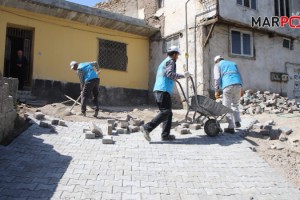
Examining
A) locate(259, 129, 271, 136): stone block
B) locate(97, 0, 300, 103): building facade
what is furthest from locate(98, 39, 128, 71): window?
locate(259, 129, 271, 136): stone block

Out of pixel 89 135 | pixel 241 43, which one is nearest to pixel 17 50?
pixel 89 135

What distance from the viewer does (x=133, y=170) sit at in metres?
4.24

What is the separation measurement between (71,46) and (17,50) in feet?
6.66

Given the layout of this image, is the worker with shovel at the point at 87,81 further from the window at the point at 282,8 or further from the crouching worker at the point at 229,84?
the window at the point at 282,8

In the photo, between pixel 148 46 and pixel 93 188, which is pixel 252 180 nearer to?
pixel 93 188

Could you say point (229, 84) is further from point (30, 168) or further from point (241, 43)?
point (241, 43)

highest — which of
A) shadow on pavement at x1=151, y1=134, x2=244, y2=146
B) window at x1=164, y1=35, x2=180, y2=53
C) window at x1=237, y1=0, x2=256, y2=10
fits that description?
window at x1=237, y1=0, x2=256, y2=10

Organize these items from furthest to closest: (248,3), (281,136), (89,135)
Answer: (248,3), (281,136), (89,135)

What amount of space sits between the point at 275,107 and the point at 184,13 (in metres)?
5.19

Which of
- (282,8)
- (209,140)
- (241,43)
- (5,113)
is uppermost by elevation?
(282,8)

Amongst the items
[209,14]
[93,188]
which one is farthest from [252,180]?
[209,14]

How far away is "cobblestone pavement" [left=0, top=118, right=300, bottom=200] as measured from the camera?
3.54 meters

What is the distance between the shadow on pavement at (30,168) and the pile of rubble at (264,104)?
682cm

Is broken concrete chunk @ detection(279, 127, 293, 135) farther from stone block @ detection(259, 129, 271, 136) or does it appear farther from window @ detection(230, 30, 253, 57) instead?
window @ detection(230, 30, 253, 57)
